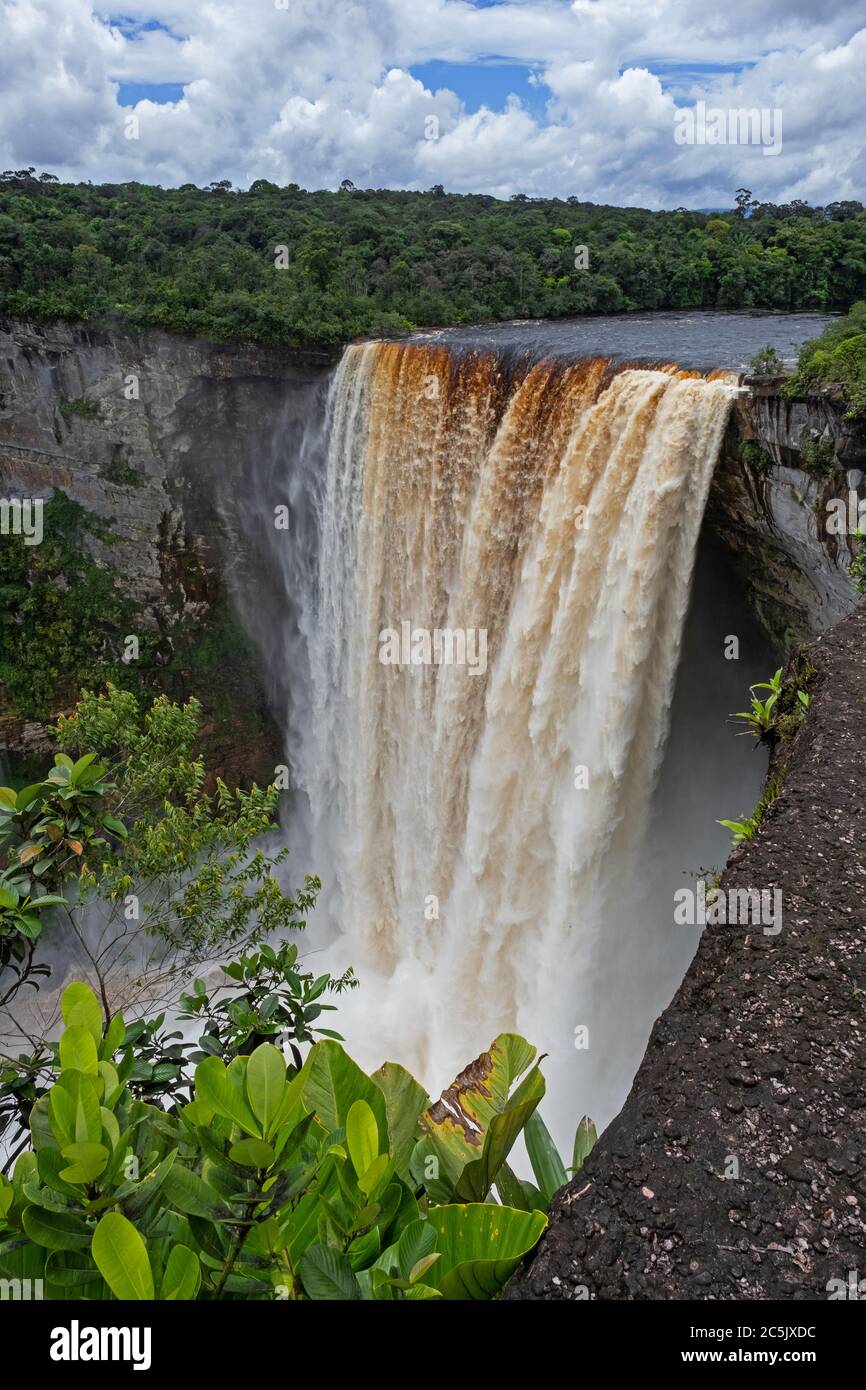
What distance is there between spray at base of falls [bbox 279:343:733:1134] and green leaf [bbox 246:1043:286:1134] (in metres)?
9.03

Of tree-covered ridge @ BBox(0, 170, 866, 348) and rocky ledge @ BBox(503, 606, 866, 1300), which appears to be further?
tree-covered ridge @ BBox(0, 170, 866, 348)

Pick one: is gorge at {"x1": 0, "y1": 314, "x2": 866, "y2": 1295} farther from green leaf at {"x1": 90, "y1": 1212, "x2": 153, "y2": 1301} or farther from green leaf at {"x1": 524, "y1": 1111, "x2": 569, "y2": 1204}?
green leaf at {"x1": 90, "y1": 1212, "x2": 153, "y2": 1301}

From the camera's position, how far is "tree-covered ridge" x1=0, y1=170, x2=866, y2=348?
63.7 ft

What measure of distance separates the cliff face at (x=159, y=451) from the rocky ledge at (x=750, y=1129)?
16.8 meters

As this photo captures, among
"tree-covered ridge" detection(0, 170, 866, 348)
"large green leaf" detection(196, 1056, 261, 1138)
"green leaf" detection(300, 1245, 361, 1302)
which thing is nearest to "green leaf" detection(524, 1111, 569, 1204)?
"green leaf" detection(300, 1245, 361, 1302)

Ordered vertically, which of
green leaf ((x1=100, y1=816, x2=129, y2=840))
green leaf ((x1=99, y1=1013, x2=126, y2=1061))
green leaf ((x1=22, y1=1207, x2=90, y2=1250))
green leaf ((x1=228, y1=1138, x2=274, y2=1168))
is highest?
green leaf ((x1=100, y1=816, x2=129, y2=840))

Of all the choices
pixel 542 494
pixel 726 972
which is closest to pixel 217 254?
pixel 542 494

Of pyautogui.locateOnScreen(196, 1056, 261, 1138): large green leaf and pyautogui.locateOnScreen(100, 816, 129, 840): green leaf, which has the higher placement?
pyautogui.locateOnScreen(100, 816, 129, 840): green leaf

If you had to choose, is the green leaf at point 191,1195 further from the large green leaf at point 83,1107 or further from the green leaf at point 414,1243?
the green leaf at point 414,1243

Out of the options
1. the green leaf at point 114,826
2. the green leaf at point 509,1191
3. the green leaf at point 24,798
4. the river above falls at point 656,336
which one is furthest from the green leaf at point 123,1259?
the river above falls at point 656,336

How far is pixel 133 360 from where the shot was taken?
796 inches

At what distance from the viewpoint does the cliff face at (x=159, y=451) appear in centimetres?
1981
